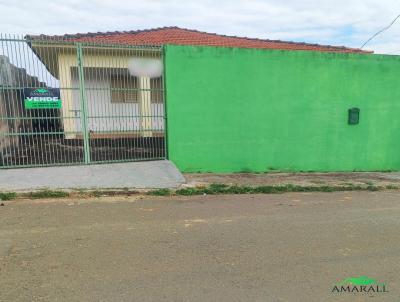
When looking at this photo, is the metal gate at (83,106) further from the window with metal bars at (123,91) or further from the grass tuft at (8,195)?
the grass tuft at (8,195)

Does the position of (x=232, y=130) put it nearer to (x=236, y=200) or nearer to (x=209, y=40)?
(x=236, y=200)

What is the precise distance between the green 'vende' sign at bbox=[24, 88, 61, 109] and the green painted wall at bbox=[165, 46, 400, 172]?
255 centimetres

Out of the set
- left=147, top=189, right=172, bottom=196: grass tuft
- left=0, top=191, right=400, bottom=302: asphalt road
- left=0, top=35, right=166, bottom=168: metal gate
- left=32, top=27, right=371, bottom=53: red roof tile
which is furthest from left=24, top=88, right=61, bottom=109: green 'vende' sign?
left=32, top=27, right=371, bottom=53: red roof tile

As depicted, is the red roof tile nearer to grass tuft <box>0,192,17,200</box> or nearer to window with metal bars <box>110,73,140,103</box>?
window with metal bars <box>110,73,140,103</box>

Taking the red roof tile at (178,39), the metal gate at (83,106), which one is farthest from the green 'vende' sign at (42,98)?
the red roof tile at (178,39)

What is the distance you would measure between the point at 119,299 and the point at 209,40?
1317cm

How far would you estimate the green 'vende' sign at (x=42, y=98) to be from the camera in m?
7.77

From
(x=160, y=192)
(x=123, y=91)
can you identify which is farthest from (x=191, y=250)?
(x=123, y=91)

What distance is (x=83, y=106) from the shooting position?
8055 mm

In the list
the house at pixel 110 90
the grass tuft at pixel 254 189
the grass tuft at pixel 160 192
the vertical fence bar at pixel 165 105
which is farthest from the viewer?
the vertical fence bar at pixel 165 105

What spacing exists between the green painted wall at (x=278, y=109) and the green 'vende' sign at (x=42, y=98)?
255cm

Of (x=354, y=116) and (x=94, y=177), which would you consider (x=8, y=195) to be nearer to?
(x=94, y=177)

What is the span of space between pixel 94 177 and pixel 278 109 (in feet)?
16.3

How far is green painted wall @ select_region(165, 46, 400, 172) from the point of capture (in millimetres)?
8664
